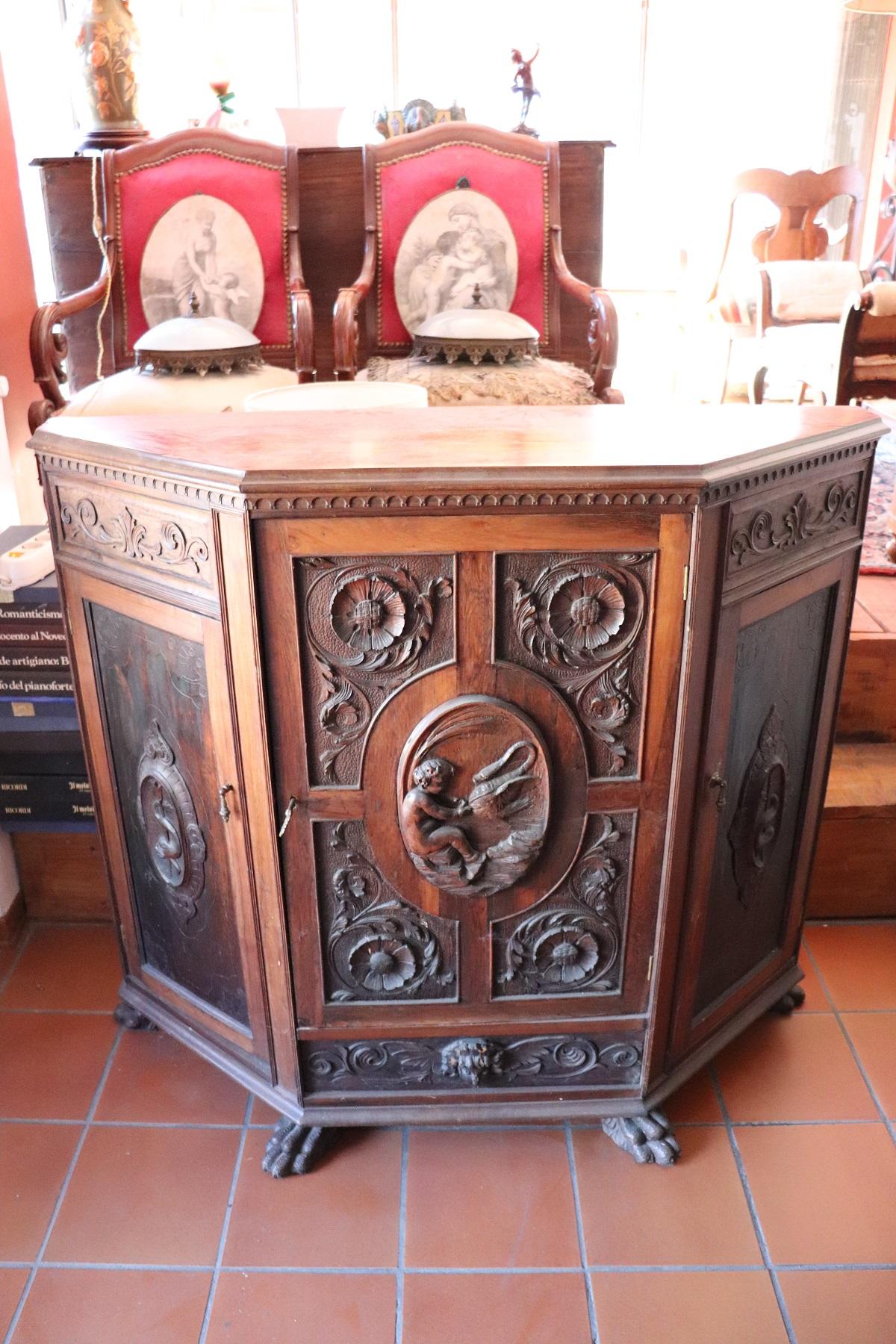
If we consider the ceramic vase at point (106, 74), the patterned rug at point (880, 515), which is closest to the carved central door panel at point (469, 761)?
the patterned rug at point (880, 515)

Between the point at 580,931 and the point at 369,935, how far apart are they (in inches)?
11.7

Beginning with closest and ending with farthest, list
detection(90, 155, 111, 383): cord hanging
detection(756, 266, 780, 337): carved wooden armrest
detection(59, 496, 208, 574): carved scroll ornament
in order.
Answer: detection(59, 496, 208, 574): carved scroll ornament, detection(90, 155, 111, 383): cord hanging, detection(756, 266, 780, 337): carved wooden armrest

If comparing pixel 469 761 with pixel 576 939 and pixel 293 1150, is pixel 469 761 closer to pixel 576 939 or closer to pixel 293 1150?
pixel 576 939

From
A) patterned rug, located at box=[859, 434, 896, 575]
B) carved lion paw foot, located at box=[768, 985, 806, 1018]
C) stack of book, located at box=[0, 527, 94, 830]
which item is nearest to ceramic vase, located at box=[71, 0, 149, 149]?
stack of book, located at box=[0, 527, 94, 830]

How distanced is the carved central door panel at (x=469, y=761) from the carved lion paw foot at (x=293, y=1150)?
0.13m

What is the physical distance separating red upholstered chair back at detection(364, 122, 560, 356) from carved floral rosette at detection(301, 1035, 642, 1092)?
2.13 metres

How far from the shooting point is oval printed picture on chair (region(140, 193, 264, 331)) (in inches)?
115

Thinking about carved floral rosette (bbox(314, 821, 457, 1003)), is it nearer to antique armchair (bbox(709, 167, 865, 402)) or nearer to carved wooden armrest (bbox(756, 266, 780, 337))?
antique armchair (bbox(709, 167, 865, 402))

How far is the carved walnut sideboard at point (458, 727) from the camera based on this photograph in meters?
1.22

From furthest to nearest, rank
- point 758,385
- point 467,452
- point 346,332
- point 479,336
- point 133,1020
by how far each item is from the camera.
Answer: point 758,385 → point 346,332 → point 479,336 → point 133,1020 → point 467,452

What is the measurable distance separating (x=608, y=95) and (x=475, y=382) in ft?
13.0

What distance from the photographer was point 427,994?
4.98 feet

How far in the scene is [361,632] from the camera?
1.26 metres

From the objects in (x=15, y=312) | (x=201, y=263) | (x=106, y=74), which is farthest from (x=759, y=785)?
(x=106, y=74)
